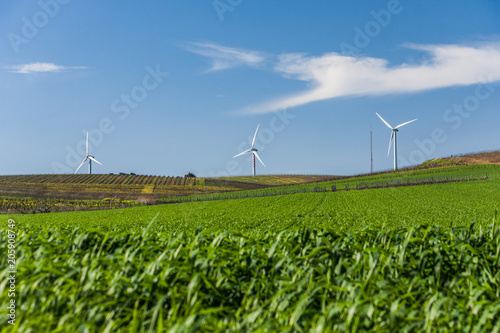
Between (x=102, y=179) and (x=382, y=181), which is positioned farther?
(x=102, y=179)

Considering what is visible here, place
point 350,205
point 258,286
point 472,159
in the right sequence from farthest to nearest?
Result: point 472,159 < point 350,205 < point 258,286

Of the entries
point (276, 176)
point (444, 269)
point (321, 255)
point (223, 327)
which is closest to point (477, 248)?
point (444, 269)

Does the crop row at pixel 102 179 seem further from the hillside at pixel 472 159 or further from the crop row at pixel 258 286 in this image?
the crop row at pixel 258 286

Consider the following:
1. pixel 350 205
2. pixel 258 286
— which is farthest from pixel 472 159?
pixel 258 286

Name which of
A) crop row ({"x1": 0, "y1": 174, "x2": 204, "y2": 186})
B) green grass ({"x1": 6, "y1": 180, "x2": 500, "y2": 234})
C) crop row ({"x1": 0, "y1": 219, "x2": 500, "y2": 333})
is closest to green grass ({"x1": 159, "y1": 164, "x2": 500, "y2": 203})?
green grass ({"x1": 6, "y1": 180, "x2": 500, "y2": 234})

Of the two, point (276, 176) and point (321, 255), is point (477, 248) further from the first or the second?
point (276, 176)

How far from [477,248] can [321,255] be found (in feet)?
8.23

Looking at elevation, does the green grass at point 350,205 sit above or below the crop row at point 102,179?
below

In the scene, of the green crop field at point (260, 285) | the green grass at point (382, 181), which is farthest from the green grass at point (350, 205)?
the green crop field at point (260, 285)

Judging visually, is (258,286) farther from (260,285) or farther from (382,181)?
(382,181)

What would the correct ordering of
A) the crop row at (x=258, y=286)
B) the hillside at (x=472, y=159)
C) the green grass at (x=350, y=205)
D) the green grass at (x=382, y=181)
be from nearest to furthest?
1. the crop row at (x=258, y=286)
2. the green grass at (x=350, y=205)
3. the green grass at (x=382, y=181)
4. the hillside at (x=472, y=159)

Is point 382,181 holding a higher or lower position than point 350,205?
higher

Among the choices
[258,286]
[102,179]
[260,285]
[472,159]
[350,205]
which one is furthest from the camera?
[472,159]

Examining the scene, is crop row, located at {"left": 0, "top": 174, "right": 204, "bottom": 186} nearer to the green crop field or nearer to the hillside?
the hillside
